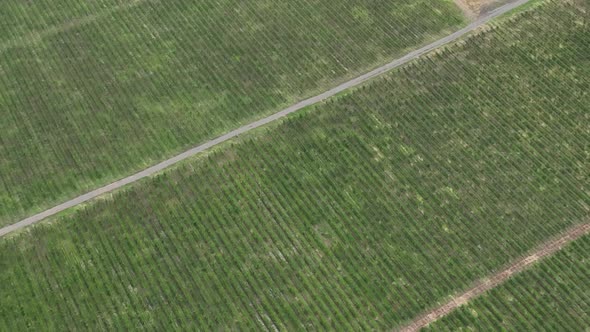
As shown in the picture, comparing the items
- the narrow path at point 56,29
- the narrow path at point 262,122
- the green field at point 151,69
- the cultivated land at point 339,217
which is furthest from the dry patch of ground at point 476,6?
the narrow path at point 56,29

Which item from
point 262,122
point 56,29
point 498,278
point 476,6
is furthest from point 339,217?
point 56,29

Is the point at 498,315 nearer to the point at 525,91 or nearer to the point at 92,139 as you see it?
the point at 525,91

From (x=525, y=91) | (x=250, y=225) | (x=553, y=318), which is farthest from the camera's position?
(x=525, y=91)

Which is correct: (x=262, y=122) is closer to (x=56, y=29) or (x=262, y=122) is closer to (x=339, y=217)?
(x=339, y=217)

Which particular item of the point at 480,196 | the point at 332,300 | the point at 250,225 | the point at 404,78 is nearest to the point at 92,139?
the point at 250,225

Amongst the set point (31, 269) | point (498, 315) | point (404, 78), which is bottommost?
point (31, 269)
